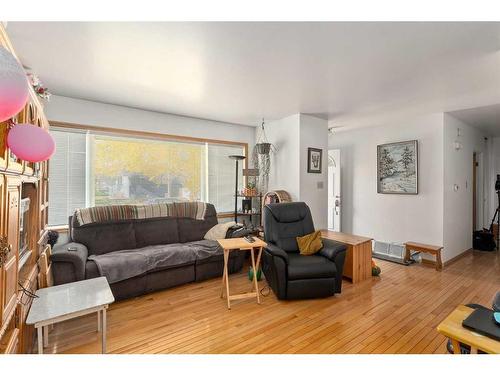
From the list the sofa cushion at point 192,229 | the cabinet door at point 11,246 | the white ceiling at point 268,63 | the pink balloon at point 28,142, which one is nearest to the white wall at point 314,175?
the white ceiling at point 268,63

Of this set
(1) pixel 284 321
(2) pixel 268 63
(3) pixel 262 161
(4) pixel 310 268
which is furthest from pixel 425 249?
(2) pixel 268 63

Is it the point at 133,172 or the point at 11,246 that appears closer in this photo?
the point at 11,246

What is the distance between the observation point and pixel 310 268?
2742 mm

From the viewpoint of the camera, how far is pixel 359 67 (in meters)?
2.37

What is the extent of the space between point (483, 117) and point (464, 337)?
4.24 metres

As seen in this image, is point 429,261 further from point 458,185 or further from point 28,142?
point 28,142

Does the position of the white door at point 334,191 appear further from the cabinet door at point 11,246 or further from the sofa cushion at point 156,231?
the cabinet door at point 11,246

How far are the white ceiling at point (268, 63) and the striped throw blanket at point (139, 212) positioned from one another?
143 cm

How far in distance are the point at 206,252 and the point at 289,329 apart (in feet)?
4.94

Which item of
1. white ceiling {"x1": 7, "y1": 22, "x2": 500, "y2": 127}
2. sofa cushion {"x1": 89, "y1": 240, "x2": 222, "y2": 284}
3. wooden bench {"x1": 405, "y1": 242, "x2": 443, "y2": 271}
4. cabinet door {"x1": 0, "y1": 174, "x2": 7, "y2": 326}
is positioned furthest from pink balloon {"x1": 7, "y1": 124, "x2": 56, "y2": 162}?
wooden bench {"x1": 405, "y1": 242, "x2": 443, "y2": 271}

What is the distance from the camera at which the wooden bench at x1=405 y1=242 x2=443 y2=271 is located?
375 centimetres

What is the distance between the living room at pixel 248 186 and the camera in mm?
1717

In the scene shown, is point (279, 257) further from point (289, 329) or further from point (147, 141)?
point (147, 141)
